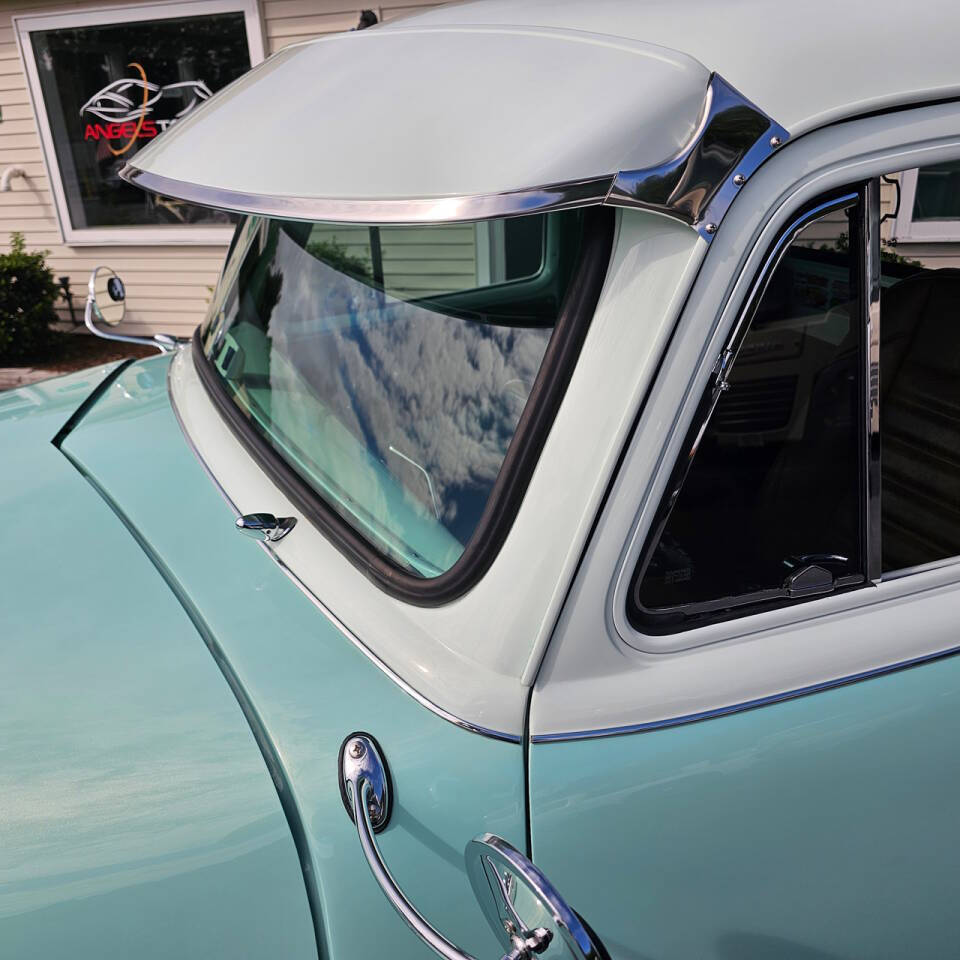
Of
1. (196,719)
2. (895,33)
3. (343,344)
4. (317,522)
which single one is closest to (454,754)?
(196,719)

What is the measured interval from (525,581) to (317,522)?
1.53 feet

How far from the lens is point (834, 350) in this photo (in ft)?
3.95

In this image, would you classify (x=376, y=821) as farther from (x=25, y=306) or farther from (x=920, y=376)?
(x=25, y=306)

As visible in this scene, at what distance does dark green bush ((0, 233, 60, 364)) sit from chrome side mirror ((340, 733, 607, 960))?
25.3 ft

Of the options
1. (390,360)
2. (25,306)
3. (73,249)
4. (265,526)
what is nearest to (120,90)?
(73,249)

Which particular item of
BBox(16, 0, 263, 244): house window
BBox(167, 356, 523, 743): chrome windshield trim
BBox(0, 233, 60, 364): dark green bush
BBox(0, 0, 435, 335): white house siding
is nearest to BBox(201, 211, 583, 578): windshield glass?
BBox(167, 356, 523, 743): chrome windshield trim

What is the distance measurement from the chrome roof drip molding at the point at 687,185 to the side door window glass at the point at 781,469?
0.49ft

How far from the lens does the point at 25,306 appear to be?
25.3 ft

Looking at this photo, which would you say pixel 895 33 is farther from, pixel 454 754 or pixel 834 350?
pixel 454 754

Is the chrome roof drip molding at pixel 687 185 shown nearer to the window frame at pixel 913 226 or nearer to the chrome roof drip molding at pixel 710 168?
the chrome roof drip molding at pixel 710 168

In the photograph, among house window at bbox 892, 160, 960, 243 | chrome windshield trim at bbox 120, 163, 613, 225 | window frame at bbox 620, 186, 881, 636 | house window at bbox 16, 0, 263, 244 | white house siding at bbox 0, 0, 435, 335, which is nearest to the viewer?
chrome windshield trim at bbox 120, 163, 613, 225

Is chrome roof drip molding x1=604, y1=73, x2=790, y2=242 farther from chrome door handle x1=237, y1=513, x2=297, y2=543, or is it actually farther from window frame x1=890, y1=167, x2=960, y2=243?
chrome door handle x1=237, y1=513, x2=297, y2=543

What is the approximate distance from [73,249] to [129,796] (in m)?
8.40

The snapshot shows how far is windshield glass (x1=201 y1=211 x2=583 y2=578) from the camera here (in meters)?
1.25
